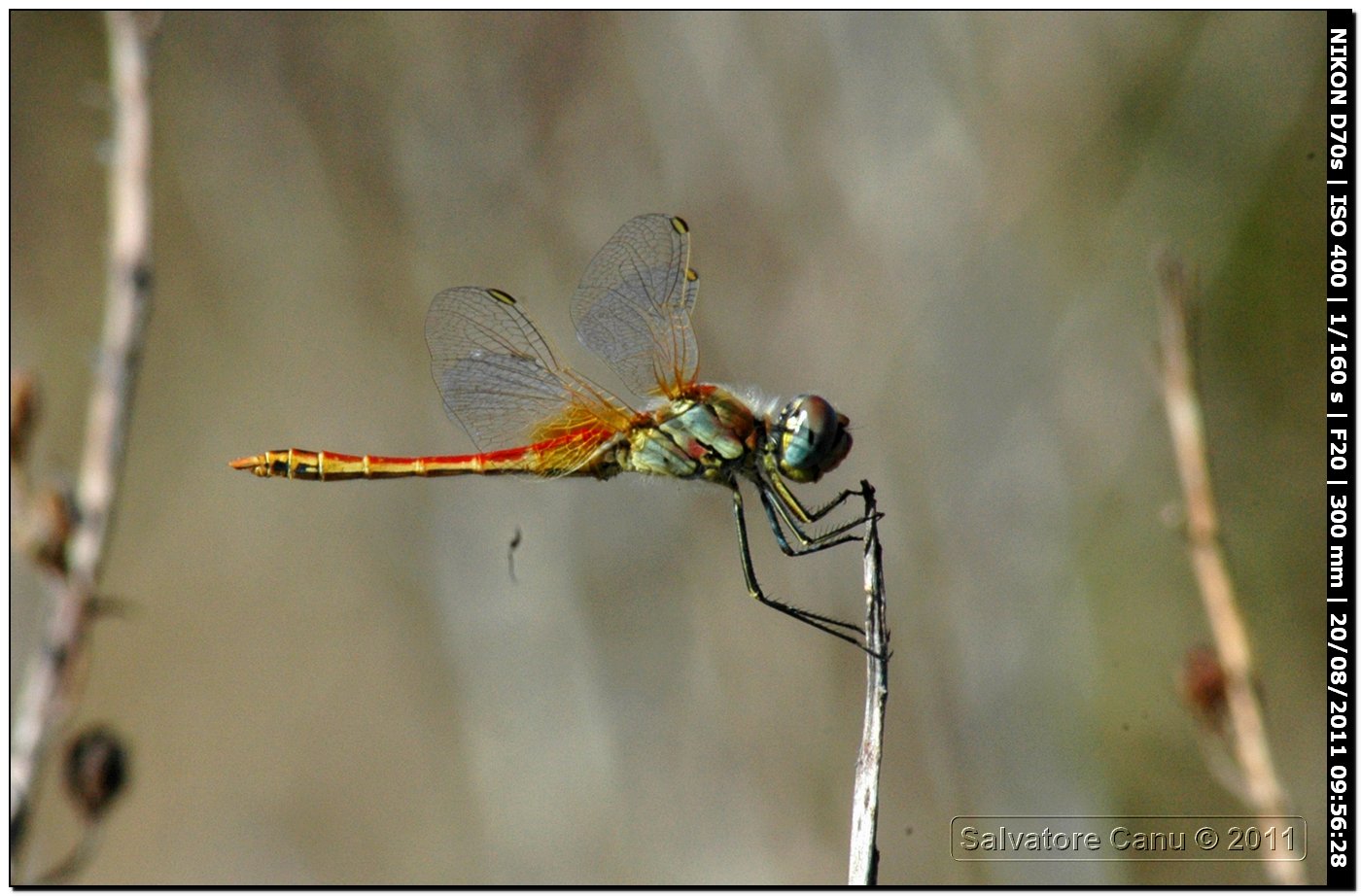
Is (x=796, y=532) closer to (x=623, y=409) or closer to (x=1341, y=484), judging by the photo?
A: (x=623, y=409)

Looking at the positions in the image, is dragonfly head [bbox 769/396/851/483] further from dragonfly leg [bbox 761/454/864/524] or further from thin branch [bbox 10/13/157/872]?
thin branch [bbox 10/13/157/872]

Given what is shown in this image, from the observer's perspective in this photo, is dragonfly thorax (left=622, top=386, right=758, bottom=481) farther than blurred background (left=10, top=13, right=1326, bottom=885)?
No

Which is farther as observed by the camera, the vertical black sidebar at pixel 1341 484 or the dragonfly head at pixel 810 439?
the dragonfly head at pixel 810 439

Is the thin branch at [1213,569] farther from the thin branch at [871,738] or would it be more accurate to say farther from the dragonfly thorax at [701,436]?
the dragonfly thorax at [701,436]

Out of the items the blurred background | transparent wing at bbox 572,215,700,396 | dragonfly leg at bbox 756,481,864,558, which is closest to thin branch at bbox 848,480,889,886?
dragonfly leg at bbox 756,481,864,558

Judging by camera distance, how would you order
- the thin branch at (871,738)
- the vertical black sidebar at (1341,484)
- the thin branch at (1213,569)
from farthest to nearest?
the vertical black sidebar at (1341,484) → the thin branch at (1213,569) → the thin branch at (871,738)

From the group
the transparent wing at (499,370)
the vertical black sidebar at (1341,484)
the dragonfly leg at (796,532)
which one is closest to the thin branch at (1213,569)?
the vertical black sidebar at (1341,484)

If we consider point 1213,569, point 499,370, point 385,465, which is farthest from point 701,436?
point 1213,569

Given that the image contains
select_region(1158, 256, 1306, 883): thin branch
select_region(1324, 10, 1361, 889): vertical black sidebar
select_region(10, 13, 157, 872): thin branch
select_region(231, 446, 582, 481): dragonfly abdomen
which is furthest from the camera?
select_region(231, 446, 582, 481): dragonfly abdomen
